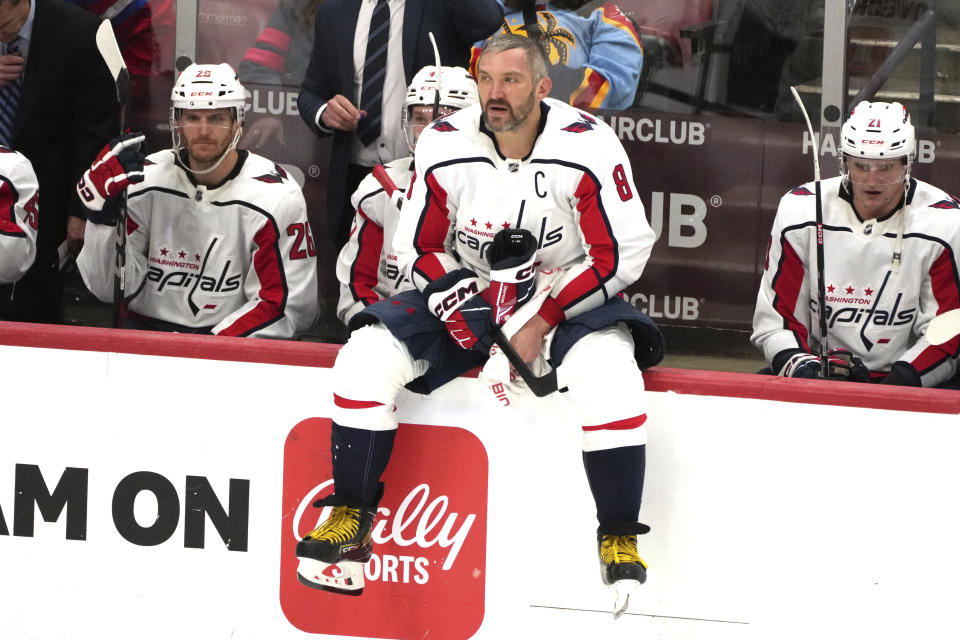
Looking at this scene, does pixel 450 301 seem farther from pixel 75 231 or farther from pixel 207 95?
pixel 75 231

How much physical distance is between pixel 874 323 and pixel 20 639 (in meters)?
2.09

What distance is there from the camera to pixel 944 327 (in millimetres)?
2797

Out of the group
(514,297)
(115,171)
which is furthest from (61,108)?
(514,297)

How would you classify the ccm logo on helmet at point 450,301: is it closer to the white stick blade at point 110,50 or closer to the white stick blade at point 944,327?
the white stick blade at point 944,327

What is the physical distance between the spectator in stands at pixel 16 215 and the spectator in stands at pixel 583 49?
148cm

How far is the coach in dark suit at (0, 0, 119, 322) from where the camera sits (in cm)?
354

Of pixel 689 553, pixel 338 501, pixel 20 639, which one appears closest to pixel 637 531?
pixel 689 553

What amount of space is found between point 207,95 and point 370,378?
1203 millimetres

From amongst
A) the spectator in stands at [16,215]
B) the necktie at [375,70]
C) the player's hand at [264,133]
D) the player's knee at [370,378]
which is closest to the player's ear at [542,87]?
the player's knee at [370,378]

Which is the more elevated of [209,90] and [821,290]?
[209,90]

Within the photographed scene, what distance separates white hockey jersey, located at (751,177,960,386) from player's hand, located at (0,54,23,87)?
2101mm

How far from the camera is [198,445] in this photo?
8.47ft

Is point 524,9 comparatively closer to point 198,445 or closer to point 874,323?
point 874,323

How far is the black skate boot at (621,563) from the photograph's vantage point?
227cm
